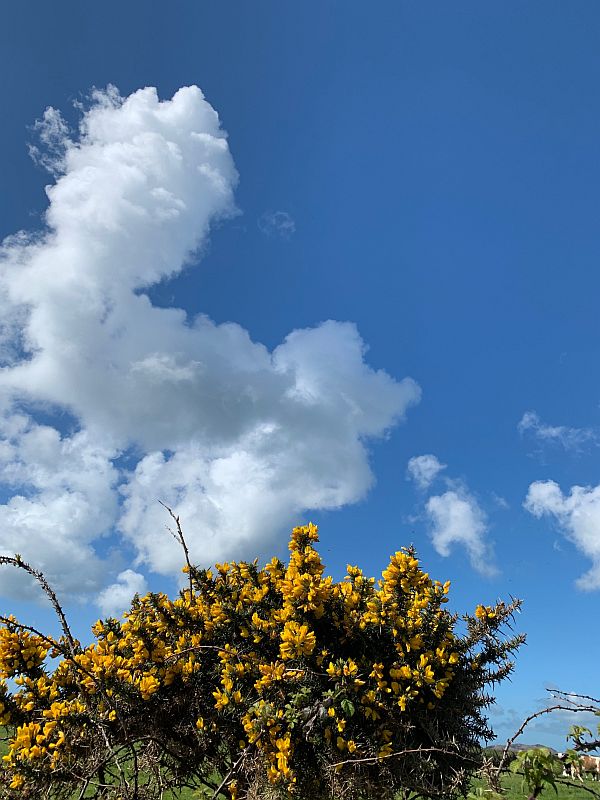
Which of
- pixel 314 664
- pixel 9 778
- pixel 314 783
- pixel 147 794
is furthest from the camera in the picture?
pixel 314 664

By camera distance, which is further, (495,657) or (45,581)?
(495,657)

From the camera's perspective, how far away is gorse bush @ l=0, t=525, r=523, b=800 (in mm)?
4336

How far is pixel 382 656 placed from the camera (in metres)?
5.42

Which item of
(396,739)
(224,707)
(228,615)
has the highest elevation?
(228,615)

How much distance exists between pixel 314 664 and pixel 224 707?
906mm

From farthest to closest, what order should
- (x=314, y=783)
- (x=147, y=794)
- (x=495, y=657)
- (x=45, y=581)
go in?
1. (x=495, y=657)
2. (x=314, y=783)
3. (x=147, y=794)
4. (x=45, y=581)

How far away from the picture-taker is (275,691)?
475 cm

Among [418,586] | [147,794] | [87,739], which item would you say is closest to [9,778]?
[87,739]

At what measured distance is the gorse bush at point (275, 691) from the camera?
14.2 ft

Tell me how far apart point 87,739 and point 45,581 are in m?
2.03

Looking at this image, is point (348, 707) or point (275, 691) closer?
point (348, 707)

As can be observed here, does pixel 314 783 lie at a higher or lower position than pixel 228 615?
lower

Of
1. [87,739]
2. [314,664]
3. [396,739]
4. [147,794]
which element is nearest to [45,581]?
[147,794]

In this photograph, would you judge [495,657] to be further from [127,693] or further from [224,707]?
[127,693]
